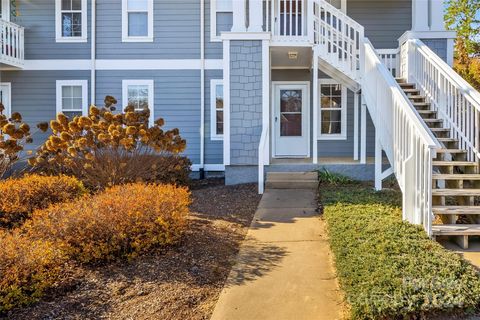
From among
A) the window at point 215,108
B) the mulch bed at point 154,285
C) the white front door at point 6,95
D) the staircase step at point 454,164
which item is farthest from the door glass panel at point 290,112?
the white front door at point 6,95

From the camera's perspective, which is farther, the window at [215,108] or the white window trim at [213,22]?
the window at [215,108]

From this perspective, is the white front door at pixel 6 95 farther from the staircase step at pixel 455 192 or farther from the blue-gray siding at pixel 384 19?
the staircase step at pixel 455 192

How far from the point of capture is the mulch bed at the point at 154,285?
11.2ft

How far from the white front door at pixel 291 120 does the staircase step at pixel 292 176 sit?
8.80 ft

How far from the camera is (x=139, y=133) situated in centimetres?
802

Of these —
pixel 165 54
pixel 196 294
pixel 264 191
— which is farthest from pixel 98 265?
pixel 165 54

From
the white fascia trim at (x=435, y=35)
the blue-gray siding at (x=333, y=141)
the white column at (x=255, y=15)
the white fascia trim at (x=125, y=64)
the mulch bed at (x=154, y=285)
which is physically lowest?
the mulch bed at (x=154, y=285)

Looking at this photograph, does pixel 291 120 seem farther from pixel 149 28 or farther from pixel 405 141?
pixel 405 141

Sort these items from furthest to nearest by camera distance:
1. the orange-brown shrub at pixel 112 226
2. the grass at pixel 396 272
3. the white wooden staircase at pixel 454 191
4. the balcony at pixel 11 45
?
the balcony at pixel 11 45 → the white wooden staircase at pixel 454 191 → the orange-brown shrub at pixel 112 226 → the grass at pixel 396 272

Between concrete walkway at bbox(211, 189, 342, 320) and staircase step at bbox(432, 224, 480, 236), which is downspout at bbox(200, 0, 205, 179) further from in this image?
staircase step at bbox(432, 224, 480, 236)

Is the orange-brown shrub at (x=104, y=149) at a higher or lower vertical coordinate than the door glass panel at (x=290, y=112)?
lower

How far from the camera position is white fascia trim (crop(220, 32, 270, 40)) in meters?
9.12

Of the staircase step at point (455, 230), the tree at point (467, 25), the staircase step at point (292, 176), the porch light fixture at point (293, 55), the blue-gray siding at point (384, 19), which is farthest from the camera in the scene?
the tree at point (467, 25)

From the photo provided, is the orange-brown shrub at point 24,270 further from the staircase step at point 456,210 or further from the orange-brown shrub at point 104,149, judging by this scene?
the staircase step at point 456,210
